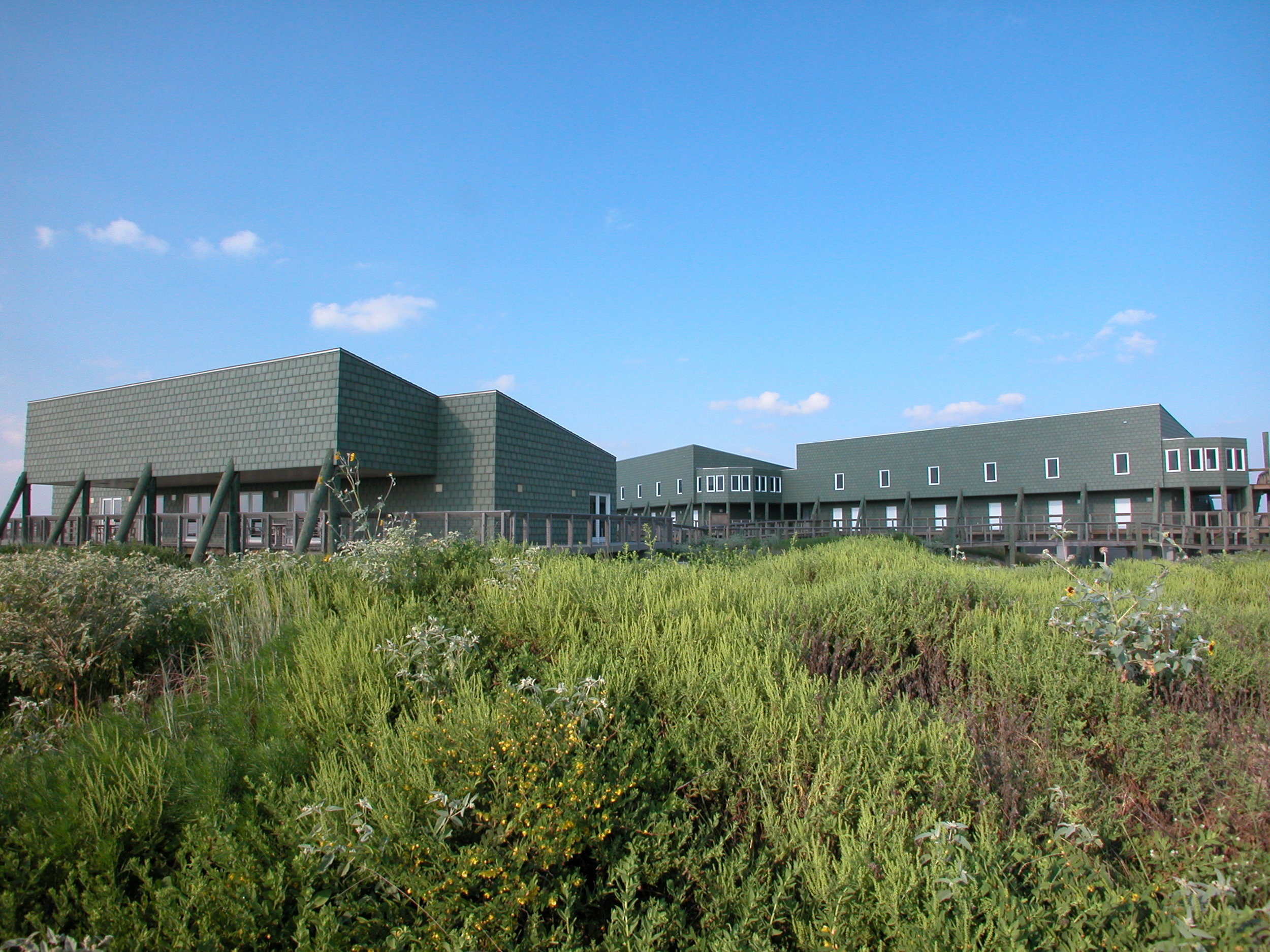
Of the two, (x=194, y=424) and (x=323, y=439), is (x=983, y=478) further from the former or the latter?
(x=194, y=424)

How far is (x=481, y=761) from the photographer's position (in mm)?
3494

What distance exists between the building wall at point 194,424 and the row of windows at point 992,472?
109 feet

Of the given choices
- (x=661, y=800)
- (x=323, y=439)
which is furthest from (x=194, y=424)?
(x=661, y=800)

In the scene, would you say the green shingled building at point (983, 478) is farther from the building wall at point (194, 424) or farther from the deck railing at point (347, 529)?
the building wall at point (194, 424)

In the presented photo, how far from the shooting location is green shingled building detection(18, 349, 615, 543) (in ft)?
66.3

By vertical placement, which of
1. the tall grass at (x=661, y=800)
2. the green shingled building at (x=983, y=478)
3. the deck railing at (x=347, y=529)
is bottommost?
the tall grass at (x=661, y=800)

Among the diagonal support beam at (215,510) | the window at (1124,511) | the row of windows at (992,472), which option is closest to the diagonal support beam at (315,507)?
the diagonal support beam at (215,510)

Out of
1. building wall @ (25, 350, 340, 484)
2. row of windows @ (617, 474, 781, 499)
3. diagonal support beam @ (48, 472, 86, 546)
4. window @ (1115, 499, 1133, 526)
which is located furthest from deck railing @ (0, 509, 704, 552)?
window @ (1115, 499, 1133, 526)

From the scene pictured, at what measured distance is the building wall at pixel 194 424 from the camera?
20.2m

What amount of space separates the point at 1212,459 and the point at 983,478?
9.82m

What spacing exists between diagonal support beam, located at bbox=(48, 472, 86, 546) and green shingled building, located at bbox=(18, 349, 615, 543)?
1.69 feet

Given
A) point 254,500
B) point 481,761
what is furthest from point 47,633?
point 254,500

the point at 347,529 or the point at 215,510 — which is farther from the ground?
the point at 215,510

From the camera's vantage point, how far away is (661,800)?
357 cm
